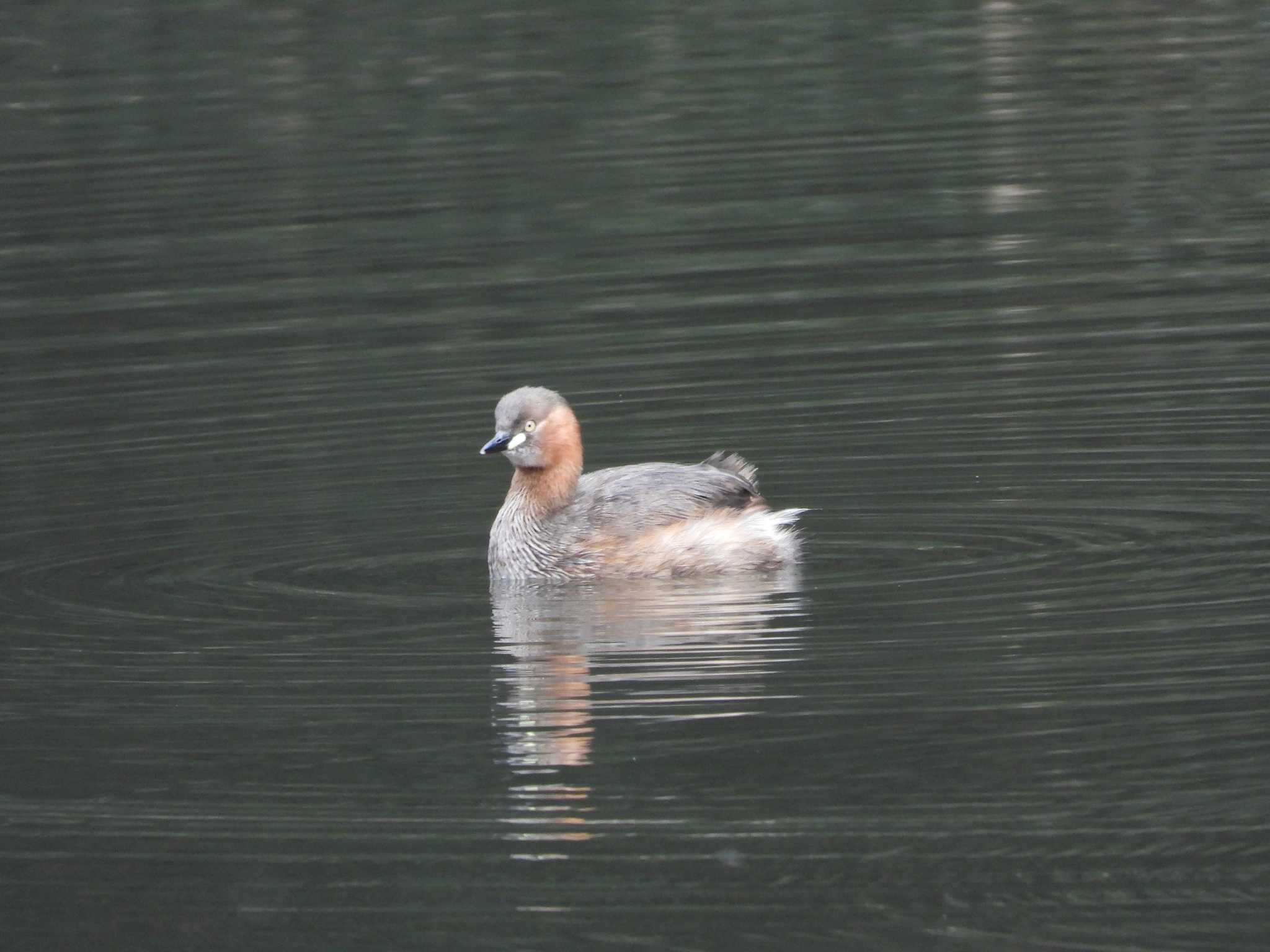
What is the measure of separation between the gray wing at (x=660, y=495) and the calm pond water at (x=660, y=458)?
388 millimetres

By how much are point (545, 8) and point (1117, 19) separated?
21.6ft

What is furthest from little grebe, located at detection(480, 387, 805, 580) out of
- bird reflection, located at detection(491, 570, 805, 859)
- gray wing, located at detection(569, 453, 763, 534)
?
bird reflection, located at detection(491, 570, 805, 859)

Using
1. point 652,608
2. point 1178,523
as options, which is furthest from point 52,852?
point 1178,523

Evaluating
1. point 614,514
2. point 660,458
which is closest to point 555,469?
point 614,514

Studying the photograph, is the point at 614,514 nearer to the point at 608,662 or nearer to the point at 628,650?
the point at 628,650

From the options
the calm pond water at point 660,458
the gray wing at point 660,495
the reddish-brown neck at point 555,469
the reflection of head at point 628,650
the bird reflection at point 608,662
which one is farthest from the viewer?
the reddish-brown neck at point 555,469

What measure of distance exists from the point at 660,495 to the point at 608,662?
1.79 metres

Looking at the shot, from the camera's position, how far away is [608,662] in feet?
31.8

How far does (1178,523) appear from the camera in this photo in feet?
36.6

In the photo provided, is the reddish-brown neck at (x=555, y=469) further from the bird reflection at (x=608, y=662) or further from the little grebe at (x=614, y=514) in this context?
the bird reflection at (x=608, y=662)

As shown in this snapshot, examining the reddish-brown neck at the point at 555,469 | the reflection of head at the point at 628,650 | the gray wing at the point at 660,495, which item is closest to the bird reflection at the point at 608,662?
the reflection of head at the point at 628,650

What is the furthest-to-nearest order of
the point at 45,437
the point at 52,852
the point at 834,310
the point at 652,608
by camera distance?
the point at 834,310 → the point at 45,437 → the point at 652,608 → the point at 52,852

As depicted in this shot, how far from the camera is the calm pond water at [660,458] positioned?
7.55m

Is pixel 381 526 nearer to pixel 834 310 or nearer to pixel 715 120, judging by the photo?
pixel 834 310
